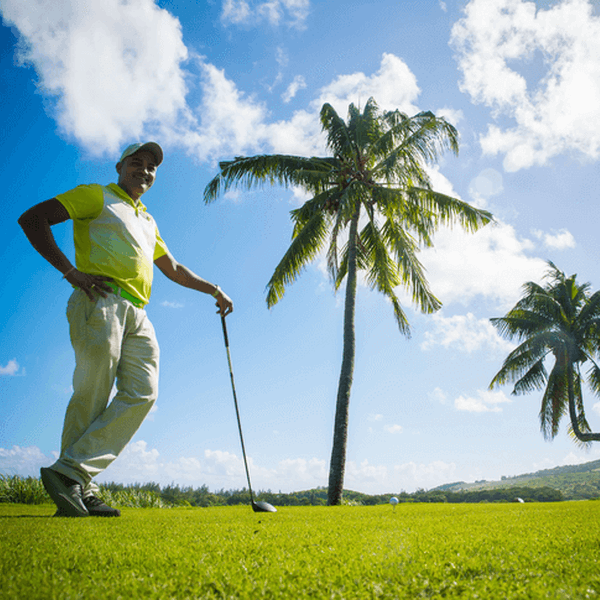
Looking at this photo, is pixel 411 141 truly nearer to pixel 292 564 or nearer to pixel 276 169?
pixel 276 169

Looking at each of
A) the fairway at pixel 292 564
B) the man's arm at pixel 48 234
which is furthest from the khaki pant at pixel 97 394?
the fairway at pixel 292 564

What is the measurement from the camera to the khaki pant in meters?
2.77

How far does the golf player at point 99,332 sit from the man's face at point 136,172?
4.5 inches

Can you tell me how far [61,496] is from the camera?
2.63 meters

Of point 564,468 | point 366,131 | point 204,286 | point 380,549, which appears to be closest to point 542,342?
point 366,131

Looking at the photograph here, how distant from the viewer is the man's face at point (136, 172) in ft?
11.0

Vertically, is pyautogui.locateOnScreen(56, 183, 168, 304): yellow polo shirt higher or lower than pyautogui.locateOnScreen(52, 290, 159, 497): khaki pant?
higher

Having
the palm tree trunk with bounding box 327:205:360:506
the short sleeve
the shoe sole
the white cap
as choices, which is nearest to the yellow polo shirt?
the short sleeve

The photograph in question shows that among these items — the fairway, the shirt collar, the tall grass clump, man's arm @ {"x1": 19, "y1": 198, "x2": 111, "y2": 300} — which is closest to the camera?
the fairway

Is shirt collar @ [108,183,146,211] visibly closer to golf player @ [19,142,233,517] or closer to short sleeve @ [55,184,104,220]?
golf player @ [19,142,233,517]

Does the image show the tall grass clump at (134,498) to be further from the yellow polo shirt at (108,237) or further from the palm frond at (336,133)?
the palm frond at (336,133)

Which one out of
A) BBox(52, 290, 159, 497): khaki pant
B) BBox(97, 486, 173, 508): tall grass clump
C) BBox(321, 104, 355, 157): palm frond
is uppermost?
BBox(321, 104, 355, 157): palm frond

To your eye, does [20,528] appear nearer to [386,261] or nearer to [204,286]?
[204,286]

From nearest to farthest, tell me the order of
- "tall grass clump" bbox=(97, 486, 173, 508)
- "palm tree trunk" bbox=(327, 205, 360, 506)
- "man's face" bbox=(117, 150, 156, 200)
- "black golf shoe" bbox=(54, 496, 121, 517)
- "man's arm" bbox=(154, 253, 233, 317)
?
"black golf shoe" bbox=(54, 496, 121, 517) < "man's face" bbox=(117, 150, 156, 200) < "man's arm" bbox=(154, 253, 233, 317) < "tall grass clump" bbox=(97, 486, 173, 508) < "palm tree trunk" bbox=(327, 205, 360, 506)
